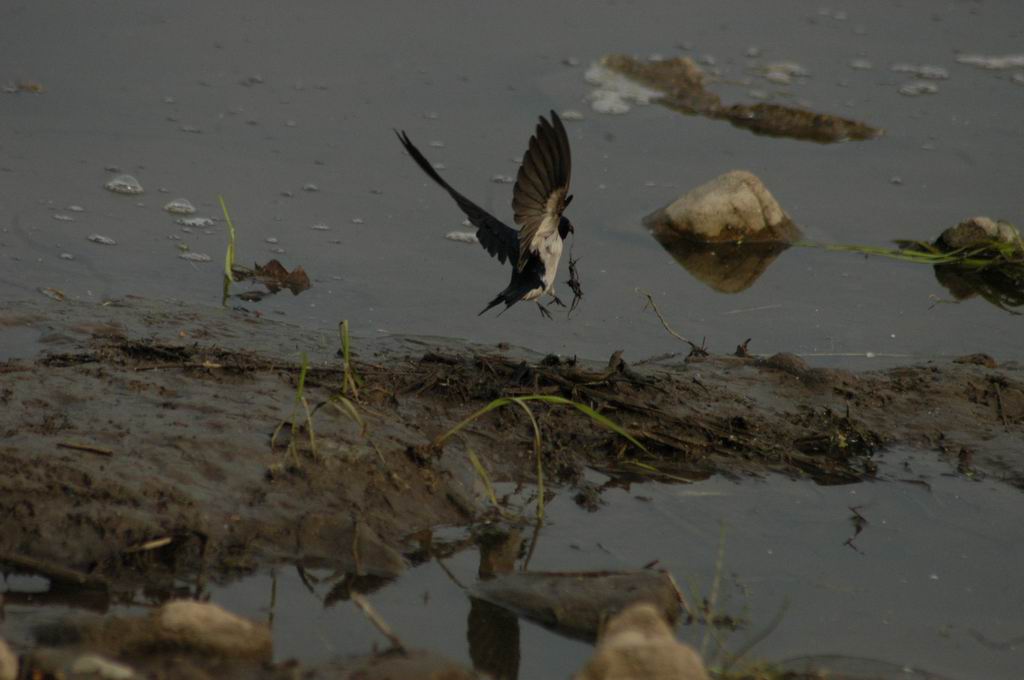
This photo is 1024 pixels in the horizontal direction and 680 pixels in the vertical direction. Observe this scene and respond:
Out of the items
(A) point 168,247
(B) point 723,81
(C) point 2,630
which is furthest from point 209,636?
(B) point 723,81

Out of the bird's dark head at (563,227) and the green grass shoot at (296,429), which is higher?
the bird's dark head at (563,227)

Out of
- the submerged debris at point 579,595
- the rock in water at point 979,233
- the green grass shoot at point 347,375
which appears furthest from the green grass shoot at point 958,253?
the submerged debris at point 579,595

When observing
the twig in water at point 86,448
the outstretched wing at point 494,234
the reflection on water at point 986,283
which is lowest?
the reflection on water at point 986,283

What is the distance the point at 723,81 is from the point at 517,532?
6.44 meters

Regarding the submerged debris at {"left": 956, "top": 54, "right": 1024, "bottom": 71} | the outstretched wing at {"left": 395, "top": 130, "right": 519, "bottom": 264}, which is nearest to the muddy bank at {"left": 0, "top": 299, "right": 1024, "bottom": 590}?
the outstretched wing at {"left": 395, "top": 130, "right": 519, "bottom": 264}

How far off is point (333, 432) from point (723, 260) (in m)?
3.41

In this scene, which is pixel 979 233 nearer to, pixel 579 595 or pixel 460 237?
pixel 460 237

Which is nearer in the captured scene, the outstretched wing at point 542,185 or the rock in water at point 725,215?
the outstretched wing at point 542,185

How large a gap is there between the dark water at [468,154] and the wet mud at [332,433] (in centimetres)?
59

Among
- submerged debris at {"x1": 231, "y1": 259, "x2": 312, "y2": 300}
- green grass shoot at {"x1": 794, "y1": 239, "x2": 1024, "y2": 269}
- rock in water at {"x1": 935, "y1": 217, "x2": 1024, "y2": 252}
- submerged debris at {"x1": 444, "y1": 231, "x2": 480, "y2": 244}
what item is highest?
rock in water at {"x1": 935, "y1": 217, "x2": 1024, "y2": 252}

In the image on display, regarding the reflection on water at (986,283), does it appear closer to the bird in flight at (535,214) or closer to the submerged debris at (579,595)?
the bird in flight at (535,214)

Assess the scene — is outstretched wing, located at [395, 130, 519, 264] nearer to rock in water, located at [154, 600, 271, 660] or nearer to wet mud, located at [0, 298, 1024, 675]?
wet mud, located at [0, 298, 1024, 675]

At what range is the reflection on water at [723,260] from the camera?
6.89 metres

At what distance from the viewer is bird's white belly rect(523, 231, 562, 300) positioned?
4945 mm
